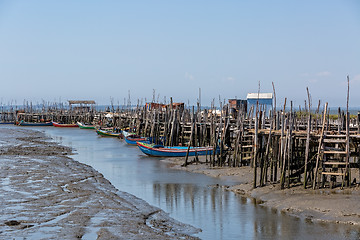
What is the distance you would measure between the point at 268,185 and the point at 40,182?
9.52m

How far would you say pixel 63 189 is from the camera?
18.9m

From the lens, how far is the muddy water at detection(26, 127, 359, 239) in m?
13.1

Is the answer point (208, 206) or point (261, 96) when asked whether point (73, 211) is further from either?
point (261, 96)

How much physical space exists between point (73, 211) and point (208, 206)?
4.56 m

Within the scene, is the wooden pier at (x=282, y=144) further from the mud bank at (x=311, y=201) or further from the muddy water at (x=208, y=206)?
the muddy water at (x=208, y=206)

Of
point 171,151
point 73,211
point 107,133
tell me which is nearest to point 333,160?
point 73,211

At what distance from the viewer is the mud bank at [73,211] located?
42.2ft

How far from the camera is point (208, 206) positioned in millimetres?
16531

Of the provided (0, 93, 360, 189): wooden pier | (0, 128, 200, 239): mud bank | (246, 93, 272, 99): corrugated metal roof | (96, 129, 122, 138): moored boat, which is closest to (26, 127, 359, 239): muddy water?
(0, 128, 200, 239): mud bank

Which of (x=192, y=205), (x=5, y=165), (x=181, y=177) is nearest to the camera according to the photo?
(x=192, y=205)

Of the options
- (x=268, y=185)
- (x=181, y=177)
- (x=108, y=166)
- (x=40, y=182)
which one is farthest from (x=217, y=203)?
(x=108, y=166)

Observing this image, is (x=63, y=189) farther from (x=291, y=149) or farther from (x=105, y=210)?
(x=291, y=149)

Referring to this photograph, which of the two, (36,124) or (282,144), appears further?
(36,124)

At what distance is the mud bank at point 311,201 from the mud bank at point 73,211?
3.67 m
